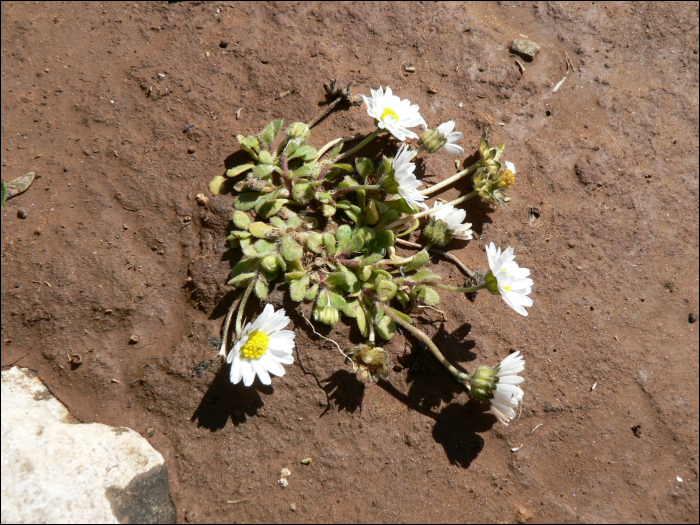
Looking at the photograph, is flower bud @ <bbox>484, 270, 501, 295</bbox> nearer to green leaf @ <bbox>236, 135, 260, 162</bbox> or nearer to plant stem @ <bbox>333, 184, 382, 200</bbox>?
plant stem @ <bbox>333, 184, 382, 200</bbox>

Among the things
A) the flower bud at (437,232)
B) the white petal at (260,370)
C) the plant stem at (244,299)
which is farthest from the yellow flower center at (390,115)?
the white petal at (260,370)

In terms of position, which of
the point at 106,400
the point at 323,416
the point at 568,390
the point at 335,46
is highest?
the point at 335,46

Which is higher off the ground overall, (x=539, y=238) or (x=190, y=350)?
(x=539, y=238)

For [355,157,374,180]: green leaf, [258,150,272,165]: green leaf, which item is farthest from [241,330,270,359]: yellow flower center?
[355,157,374,180]: green leaf

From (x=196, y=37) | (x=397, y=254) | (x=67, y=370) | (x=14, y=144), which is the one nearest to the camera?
(x=67, y=370)

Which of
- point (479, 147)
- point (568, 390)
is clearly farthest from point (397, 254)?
point (568, 390)

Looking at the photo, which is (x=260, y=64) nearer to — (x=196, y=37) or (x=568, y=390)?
(x=196, y=37)
